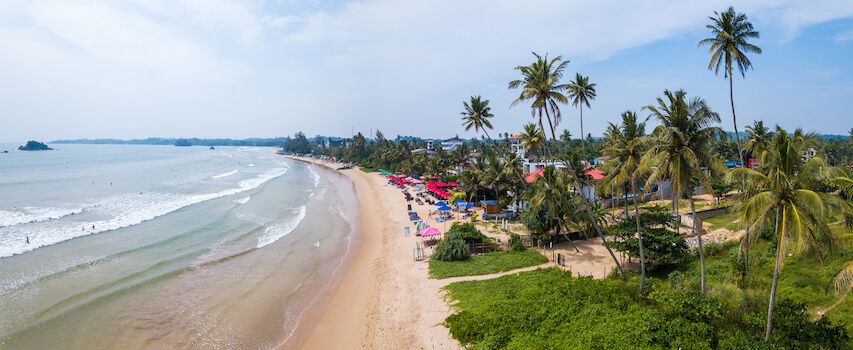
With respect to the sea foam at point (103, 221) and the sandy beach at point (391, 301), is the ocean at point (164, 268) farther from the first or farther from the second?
the sandy beach at point (391, 301)

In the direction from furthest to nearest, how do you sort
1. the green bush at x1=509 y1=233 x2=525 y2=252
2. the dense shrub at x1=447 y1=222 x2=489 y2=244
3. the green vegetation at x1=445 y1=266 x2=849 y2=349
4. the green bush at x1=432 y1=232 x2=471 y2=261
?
the dense shrub at x1=447 y1=222 x2=489 y2=244 → the green bush at x1=509 y1=233 x2=525 y2=252 → the green bush at x1=432 y1=232 x2=471 y2=261 → the green vegetation at x1=445 y1=266 x2=849 y2=349

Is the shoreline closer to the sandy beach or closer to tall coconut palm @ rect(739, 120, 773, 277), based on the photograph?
the sandy beach

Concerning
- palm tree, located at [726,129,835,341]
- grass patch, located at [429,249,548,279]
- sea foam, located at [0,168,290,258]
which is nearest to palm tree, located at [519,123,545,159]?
grass patch, located at [429,249,548,279]

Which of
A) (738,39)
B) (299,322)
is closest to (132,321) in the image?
(299,322)

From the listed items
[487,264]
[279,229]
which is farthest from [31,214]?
[487,264]

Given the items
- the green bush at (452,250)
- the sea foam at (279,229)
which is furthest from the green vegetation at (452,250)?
the sea foam at (279,229)

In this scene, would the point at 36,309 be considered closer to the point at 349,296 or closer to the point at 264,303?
the point at 264,303

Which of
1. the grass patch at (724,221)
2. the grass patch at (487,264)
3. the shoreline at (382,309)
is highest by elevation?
the grass patch at (724,221)
